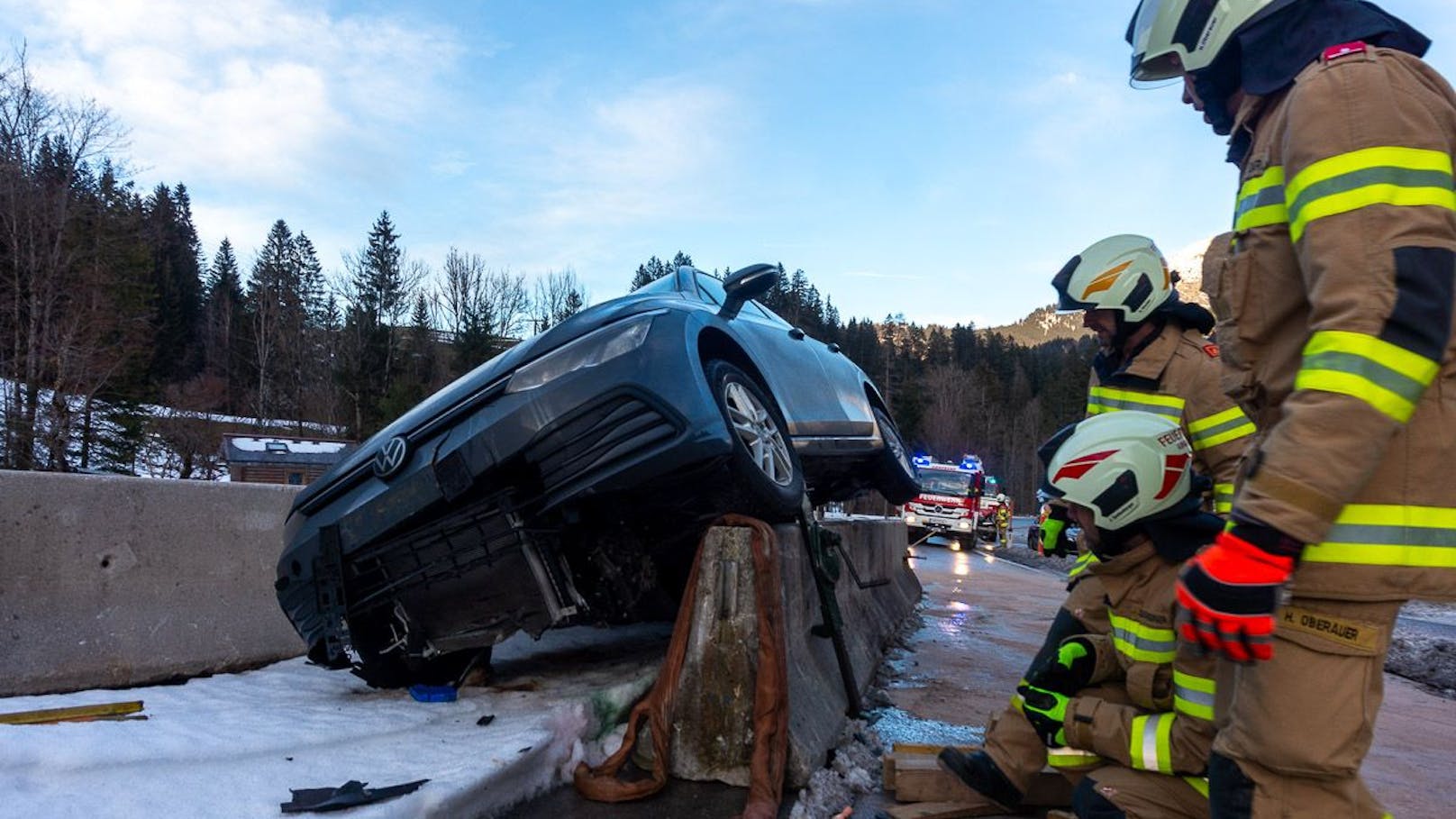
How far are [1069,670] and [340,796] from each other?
2.12 meters

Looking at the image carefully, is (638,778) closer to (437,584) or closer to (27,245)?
Result: (437,584)

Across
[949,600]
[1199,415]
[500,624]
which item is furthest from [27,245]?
[1199,415]

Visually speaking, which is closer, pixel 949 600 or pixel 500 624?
pixel 500 624

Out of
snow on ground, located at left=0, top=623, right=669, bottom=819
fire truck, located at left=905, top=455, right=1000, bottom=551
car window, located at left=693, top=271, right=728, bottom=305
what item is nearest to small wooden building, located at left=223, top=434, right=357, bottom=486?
fire truck, located at left=905, top=455, right=1000, bottom=551

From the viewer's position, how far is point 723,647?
9.56 feet

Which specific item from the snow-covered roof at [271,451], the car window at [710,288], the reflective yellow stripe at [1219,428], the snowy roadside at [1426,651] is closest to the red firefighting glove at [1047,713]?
the reflective yellow stripe at [1219,428]

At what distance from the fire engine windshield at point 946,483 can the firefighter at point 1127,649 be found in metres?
21.2

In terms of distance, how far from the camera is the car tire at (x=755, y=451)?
3227 mm

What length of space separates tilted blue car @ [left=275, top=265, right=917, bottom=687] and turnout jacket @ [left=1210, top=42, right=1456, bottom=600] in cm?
177

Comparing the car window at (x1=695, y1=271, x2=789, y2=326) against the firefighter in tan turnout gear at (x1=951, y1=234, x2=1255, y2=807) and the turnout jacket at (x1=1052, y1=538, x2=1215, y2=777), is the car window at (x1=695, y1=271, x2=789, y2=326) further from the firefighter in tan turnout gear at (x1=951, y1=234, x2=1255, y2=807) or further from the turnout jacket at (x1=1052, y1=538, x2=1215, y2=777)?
the turnout jacket at (x1=1052, y1=538, x2=1215, y2=777)

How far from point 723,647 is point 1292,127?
6.80ft

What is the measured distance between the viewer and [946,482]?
79.5 feet

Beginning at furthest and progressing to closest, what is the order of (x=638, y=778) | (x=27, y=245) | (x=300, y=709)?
(x=27, y=245) → (x=300, y=709) → (x=638, y=778)

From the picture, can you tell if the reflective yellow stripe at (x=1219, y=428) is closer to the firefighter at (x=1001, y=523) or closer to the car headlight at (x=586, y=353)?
the car headlight at (x=586, y=353)
